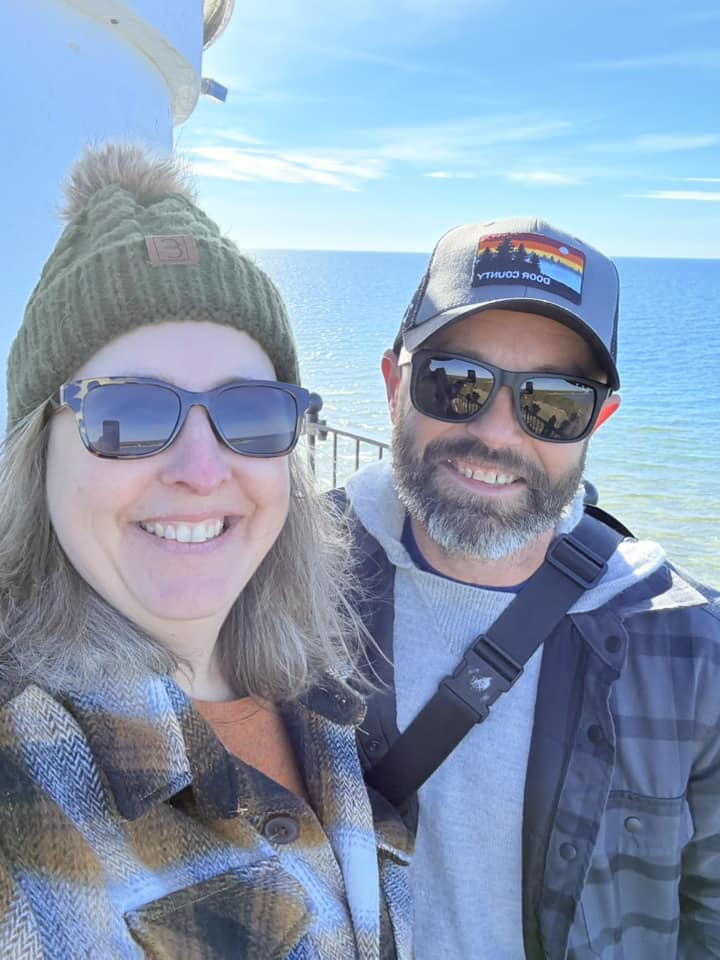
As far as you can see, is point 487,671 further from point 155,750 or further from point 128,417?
point 128,417

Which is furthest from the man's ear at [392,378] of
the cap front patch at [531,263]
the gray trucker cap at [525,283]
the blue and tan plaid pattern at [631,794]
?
the blue and tan plaid pattern at [631,794]

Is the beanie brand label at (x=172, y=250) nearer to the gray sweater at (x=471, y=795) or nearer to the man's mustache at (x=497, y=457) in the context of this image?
the man's mustache at (x=497, y=457)

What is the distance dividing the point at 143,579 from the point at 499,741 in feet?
3.85

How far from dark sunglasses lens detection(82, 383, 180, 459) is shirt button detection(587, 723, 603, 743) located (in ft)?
4.42

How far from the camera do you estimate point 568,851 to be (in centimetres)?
179

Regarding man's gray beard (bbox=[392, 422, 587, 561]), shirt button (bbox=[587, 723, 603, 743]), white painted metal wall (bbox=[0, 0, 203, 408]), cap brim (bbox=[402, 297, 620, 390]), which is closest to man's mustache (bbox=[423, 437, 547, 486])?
man's gray beard (bbox=[392, 422, 587, 561])

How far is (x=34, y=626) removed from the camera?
1281 millimetres

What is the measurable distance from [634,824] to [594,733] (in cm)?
26

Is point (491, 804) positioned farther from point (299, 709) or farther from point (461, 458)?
point (461, 458)

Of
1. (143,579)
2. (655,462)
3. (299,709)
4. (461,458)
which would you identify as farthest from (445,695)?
(655,462)

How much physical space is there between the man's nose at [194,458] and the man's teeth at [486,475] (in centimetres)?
104

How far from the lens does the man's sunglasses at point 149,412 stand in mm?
1237

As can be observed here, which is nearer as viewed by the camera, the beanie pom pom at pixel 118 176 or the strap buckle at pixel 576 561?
the beanie pom pom at pixel 118 176

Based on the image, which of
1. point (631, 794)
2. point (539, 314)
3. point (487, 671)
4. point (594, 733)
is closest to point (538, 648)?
point (487, 671)
